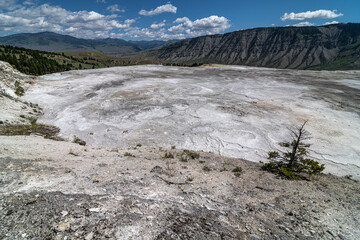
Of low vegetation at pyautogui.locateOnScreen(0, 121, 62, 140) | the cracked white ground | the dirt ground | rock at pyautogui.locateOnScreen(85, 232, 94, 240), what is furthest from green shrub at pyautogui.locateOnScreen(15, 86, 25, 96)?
rock at pyautogui.locateOnScreen(85, 232, 94, 240)

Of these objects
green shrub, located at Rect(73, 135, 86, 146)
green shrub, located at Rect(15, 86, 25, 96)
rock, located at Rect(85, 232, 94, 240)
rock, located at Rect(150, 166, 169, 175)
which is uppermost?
green shrub, located at Rect(15, 86, 25, 96)

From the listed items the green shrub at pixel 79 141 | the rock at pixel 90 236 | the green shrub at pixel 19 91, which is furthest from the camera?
the green shrub at pixel 19 91

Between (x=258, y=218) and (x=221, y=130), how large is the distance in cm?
928

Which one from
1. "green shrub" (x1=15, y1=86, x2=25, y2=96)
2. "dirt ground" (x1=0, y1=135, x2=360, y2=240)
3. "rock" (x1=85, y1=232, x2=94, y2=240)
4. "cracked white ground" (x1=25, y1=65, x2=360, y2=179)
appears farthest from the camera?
"green shrub" (x1=15, y1=86, x2=25, y2=96)

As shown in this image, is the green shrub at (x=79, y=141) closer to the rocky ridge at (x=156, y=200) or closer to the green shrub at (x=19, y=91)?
the rocky ridge at (x=156, y=200)

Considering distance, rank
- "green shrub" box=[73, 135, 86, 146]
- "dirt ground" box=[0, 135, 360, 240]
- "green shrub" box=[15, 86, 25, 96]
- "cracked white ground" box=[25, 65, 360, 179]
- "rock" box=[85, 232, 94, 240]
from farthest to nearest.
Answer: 1. "green shrub" box=[15, 86, 25, 96]
2. "cracked white ground" box=[25, 65, 360, 179]
3. "green shrub" box=[73, 135, 86, 146]
4. "dirt ground" box=[0, 135, 360, 240]
5. "rock" box=[85, 232, 94, 240]

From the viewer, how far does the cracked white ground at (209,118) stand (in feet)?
40.8

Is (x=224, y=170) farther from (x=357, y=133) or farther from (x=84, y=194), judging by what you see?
(x=357, y=133)

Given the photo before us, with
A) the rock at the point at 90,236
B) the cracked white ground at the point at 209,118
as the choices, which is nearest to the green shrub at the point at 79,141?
the cracked white ground at the point at 209,118

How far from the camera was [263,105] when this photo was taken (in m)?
20.4

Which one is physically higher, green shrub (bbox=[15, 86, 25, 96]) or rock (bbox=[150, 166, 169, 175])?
green shrub (bbox=[15, 86, 25, 96])

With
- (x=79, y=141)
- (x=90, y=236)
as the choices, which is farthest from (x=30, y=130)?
(x=90, y=236)

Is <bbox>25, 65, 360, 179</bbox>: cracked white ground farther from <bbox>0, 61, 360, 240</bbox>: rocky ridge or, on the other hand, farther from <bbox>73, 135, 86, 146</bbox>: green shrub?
<bbox>0, 61, 360, 240</bbox>: rocky ridge

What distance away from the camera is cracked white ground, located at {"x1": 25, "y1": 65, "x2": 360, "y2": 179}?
1243 cm
